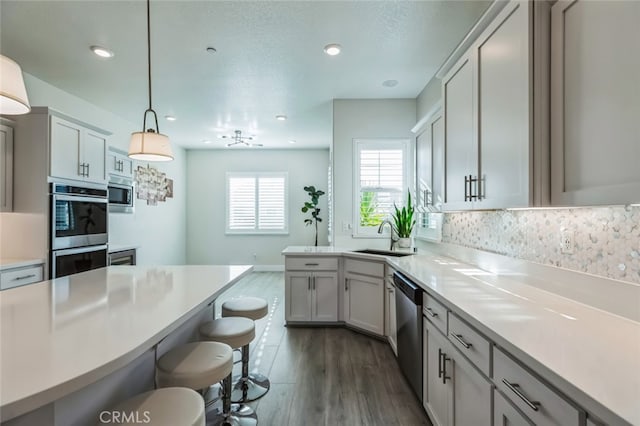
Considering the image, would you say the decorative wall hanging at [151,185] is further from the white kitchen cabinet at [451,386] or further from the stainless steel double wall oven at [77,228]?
the white kitchen cabinet at [451,386]

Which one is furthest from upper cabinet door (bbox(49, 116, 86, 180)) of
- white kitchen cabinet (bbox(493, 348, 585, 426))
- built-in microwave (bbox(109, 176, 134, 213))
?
white kitchen cabinet (bbox(493, 348, 585, 426))

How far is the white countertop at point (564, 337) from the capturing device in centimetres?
71

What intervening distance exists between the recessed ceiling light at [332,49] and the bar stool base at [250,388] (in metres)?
2.87

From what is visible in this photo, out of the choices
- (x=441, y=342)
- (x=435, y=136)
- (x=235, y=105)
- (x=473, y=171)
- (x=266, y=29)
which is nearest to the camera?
(x=441, y=342)

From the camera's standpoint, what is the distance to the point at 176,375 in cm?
131

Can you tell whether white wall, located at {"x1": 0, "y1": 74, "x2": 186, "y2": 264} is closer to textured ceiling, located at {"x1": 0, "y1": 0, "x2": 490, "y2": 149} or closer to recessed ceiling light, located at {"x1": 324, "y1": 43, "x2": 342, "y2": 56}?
textured ceiling, located at {"x1": 0, "y1": 0, "x2": 490, "y2": 149}

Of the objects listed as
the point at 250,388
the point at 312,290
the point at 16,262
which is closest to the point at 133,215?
the point at 16,262

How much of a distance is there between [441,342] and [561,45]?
1.49 meters

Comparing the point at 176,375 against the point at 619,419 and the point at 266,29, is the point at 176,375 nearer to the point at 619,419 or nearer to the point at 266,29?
the point at 619,419

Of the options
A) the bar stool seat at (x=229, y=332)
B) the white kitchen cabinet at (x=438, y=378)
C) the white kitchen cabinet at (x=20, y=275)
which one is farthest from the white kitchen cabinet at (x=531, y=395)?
the white kitchen cabinet at (x=20, y=275)

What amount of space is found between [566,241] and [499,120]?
26.9 inches

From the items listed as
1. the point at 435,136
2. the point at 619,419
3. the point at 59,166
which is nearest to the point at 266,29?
the point at 435,136

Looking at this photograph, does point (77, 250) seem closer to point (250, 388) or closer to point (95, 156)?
→ point (95, 156)

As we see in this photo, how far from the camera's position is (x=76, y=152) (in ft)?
10.3
